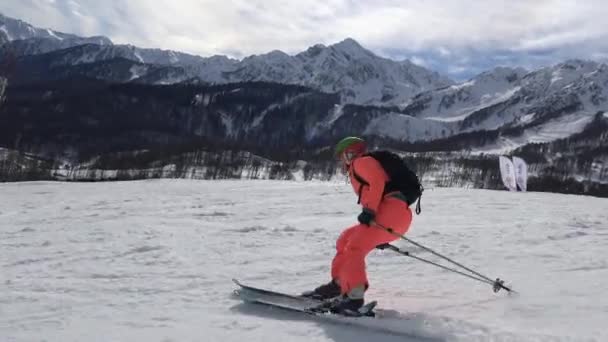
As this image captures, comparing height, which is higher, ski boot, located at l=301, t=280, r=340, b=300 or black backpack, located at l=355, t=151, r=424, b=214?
black backpack, located at l=355, t=151, r=424, b=214

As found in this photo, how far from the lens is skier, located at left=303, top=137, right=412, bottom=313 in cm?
511

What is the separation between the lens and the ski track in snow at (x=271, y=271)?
4734 millimetres

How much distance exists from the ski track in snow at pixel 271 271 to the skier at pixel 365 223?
37cm

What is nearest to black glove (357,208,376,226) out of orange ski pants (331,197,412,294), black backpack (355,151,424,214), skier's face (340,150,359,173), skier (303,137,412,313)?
skier (303,137,412,313)

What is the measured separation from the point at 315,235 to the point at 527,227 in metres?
4.15

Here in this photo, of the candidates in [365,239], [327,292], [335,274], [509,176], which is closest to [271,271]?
[327,292]

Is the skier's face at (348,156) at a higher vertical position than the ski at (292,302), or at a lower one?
higher

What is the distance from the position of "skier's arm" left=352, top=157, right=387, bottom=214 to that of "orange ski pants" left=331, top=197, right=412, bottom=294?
0.16 meters

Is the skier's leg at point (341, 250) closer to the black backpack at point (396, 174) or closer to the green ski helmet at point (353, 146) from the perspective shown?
the black backpack at point (396, 174)

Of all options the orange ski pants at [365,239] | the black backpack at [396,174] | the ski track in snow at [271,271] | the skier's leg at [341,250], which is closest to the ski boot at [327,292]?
the skier's leg at [341,250]

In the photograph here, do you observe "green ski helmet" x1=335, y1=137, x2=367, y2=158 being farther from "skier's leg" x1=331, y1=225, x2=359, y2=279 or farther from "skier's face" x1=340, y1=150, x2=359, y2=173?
"skier's leg" x1=331, y1=225, x2=359, y2=279

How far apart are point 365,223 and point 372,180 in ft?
1.39

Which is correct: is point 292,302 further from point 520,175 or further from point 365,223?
point 520,175

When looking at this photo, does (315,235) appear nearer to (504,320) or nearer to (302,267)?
(302,267)
